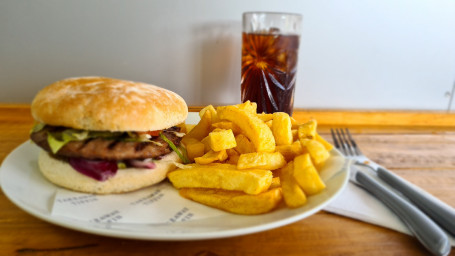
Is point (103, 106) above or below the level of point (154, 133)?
above

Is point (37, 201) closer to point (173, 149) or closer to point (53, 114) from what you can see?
point (53, 114)

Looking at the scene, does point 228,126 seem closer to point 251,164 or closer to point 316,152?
point 251,164

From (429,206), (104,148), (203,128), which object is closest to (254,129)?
(203,128)

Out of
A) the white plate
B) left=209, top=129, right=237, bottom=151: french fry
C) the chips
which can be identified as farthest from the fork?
left=209, top=129, right=237, bottom=151: french fry

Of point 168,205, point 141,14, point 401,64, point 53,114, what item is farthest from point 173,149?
point 401,64

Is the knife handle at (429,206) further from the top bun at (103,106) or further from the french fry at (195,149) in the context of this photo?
the top bun at (103,106)

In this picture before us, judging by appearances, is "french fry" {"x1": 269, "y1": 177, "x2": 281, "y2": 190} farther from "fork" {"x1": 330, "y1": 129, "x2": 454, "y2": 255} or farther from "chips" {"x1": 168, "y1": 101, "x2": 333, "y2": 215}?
"fork" {"x1": 330, "y1": 129, "x2": 454, "y2": 255}

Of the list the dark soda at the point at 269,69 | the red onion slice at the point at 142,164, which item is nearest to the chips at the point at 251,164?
the red onion slice at the point at 142,164
